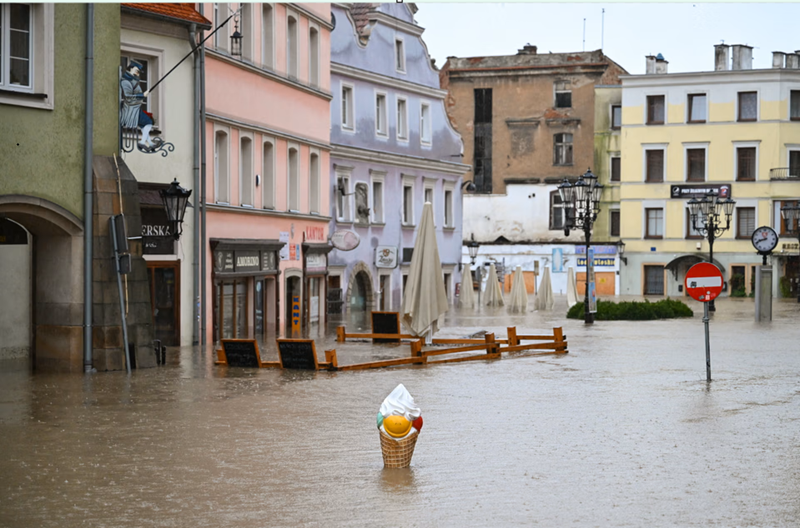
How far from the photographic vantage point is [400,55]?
51.9 meters

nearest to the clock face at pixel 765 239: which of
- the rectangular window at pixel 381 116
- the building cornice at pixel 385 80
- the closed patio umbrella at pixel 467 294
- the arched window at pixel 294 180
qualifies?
the closed patio umbrella at pixel 467 294

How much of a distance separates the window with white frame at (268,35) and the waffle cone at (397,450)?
2443 cm

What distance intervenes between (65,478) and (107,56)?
1187cm

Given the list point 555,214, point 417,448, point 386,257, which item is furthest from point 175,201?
point 555,214

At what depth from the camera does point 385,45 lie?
5053 centimetres

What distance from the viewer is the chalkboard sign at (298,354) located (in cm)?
2048

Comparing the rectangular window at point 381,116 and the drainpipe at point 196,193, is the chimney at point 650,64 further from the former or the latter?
the drainpipe at point 196,193

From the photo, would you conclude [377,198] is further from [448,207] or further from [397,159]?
[448,207]

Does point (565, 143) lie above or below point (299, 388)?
above

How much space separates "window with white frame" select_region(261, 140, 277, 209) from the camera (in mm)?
34531

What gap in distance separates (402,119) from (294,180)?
630 inches

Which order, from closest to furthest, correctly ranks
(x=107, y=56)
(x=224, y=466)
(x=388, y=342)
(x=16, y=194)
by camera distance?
(x=224, y=466) < (x=16, y=194) < (x=107, y=56) < (x=388, y=342)

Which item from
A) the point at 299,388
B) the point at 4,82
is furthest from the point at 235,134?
the point at 299,388

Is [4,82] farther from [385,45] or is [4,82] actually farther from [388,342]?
[385,45]
